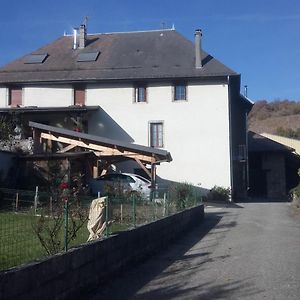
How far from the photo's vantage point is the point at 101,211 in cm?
1006

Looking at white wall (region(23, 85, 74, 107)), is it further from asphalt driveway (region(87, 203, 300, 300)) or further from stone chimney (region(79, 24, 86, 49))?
asphalt driveway (region(87, 203, 300, 300))

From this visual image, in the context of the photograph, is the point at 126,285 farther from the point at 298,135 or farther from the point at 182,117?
the point at 298,135

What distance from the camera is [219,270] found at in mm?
9938

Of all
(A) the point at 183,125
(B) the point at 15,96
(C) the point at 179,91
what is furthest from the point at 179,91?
(B) the point at 15,96

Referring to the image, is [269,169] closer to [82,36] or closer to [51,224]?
[82,36]

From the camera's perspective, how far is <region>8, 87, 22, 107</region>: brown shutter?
1398 inches

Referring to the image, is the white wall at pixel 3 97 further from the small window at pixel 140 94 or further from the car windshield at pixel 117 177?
the car windshield at pixel 117 177

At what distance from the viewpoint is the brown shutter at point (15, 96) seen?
35.5m

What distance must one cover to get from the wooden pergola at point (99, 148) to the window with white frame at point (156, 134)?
5.70m

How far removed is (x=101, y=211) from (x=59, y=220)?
171cm

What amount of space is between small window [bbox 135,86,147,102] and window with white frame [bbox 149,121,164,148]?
1.73m

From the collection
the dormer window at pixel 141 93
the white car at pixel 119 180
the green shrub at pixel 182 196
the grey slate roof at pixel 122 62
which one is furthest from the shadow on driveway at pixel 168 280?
the grey slate roof at pixel 122 62

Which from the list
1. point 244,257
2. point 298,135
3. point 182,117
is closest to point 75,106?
point 182,117

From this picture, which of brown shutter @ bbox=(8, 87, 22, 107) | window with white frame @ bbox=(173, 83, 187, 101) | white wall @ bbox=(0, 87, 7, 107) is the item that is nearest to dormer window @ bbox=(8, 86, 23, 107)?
brown shutter @ bbox=(8, 87, 22, 107)
